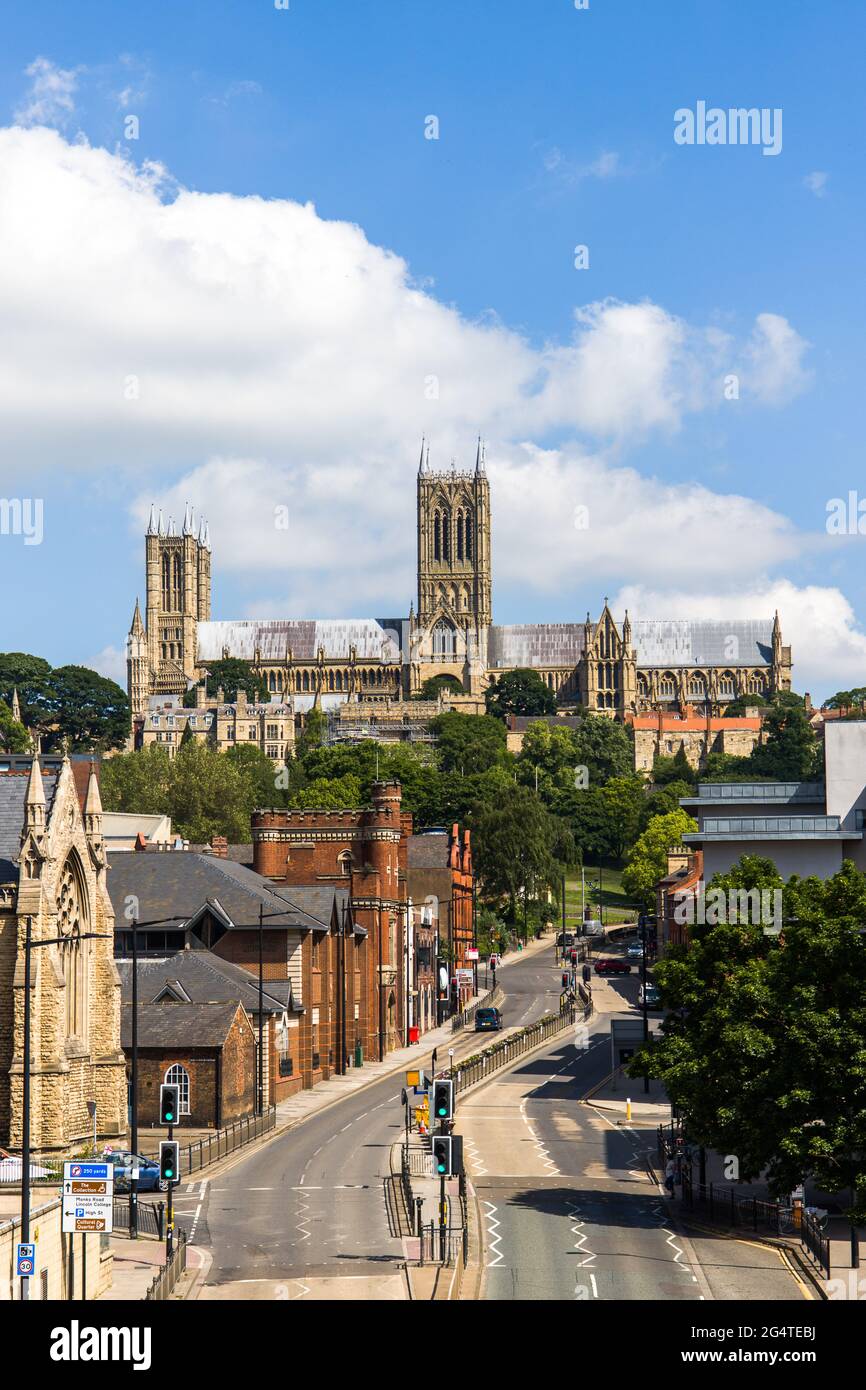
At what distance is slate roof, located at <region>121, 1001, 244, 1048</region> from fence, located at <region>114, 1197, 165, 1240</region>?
1658 centimetres

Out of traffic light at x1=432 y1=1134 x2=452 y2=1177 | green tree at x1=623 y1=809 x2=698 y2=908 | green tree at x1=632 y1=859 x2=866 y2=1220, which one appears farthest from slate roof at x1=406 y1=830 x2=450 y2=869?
traffic light at x1=432 y1=1134 x2=452 y2=1177

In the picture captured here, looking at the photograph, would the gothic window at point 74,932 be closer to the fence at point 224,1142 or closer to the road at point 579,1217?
the fence at point 224,1142

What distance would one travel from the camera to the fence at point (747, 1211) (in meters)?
45.2

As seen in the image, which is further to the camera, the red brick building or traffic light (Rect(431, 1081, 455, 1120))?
the red brick building

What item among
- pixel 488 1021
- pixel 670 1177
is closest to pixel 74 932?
pixel 670 1177

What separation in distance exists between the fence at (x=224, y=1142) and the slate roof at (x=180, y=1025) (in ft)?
9.62

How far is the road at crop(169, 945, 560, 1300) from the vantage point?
131 ft

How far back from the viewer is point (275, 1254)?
43.2m

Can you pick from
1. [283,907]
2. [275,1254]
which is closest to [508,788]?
[283,907]

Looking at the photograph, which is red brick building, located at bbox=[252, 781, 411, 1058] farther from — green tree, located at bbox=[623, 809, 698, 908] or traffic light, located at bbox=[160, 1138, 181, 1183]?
green tree, located at bbox=[623, 809, 698, 908]

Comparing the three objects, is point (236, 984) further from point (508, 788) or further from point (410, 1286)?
point (508, 788)

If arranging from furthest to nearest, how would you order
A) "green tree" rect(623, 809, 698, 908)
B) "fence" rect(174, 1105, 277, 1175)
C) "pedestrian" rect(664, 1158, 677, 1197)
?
"green tree" rect(623, 809, 698, 908), "fence" rect(174, 1105, 277, 1175), "pedestrian" rect(664, 1158, 677, 1197)

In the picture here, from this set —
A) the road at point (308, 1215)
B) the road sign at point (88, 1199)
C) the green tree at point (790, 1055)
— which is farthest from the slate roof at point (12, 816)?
the road sign at point (88, 1199)

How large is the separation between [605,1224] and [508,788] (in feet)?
445
